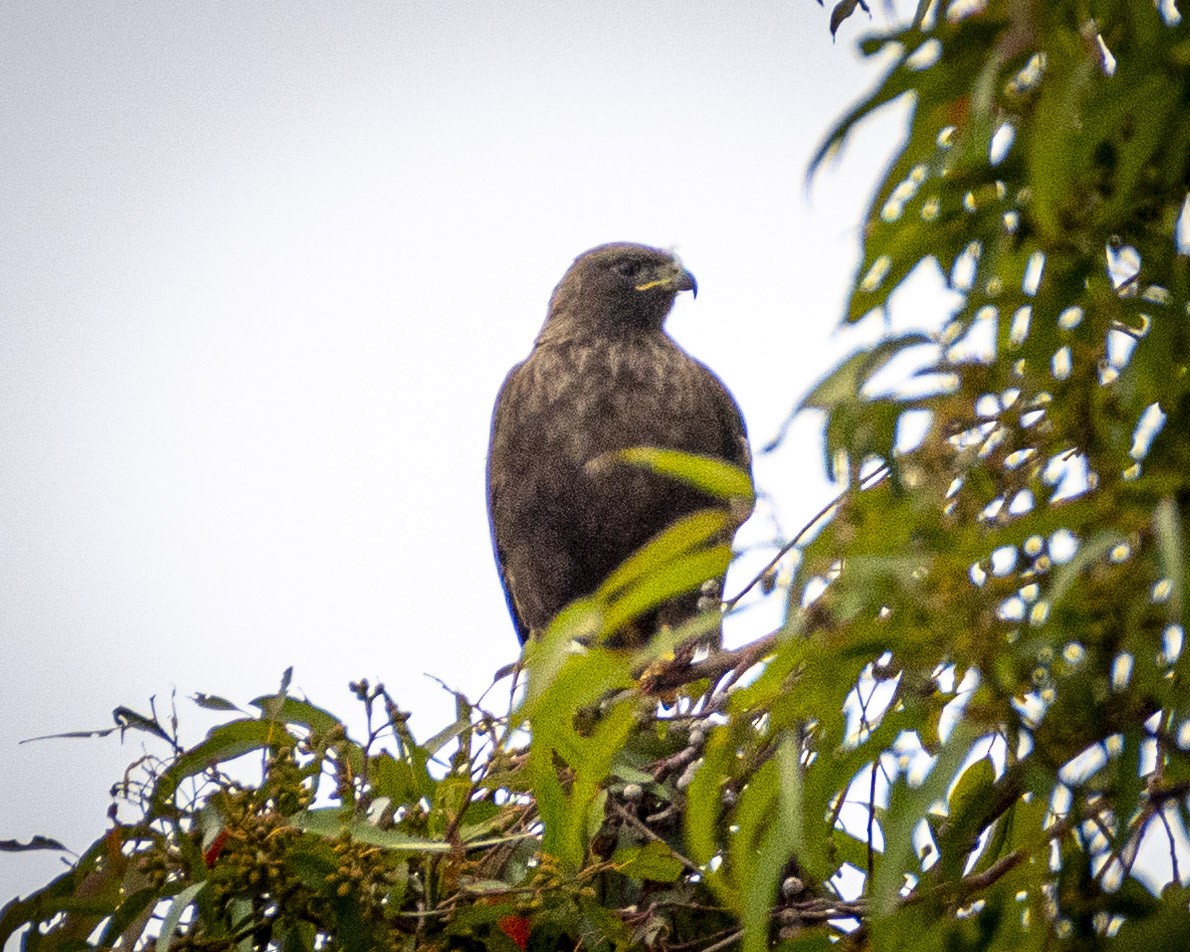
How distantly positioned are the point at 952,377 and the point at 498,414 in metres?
3.86

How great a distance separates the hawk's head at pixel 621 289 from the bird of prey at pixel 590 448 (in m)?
0.03

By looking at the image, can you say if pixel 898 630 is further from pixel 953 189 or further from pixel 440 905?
pixel 440 905

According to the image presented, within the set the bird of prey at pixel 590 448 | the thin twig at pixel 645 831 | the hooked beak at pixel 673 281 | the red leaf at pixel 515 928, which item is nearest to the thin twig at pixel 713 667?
the thin twig at pixel 645 831

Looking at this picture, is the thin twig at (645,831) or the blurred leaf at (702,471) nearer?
the blurred leaf at (702,471)

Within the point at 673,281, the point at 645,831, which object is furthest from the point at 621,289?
the point at 645,831

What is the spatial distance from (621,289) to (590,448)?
3.18ft

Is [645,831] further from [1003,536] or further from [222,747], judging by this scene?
[1003,536]

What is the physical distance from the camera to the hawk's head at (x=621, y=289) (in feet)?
17.3

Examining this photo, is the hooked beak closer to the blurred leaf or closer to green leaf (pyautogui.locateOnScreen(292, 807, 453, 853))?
green leaf (pyautogui.locateOnScreen(292, 807, 453, 853))

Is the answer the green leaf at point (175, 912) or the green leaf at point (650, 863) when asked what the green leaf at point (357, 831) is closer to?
the green leaf at point (175, 912)

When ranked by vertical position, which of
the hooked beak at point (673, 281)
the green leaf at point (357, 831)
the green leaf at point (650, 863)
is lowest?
the green leaf at point (650, 863)

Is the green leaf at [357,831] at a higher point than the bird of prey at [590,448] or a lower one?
lower

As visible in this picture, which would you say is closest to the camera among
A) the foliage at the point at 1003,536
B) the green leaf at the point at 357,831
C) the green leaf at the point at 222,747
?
the foliage at the point at 1003,536

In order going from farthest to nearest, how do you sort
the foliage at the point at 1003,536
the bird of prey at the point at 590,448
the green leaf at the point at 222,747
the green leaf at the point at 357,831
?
the bird of prey at the point at 590,448 → the green leaf at the point at 222,747 → the green leaf at the point at 357,831 → the foliage at the point at 1003,536
